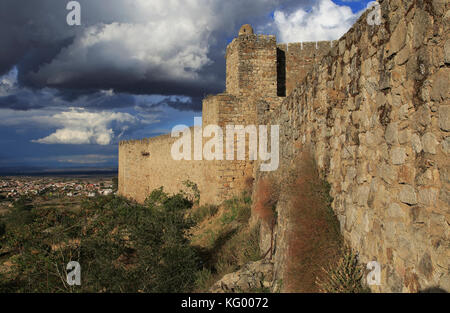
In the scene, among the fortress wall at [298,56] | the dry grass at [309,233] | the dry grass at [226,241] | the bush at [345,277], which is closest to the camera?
the bush at [345,277]

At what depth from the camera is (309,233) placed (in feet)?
13.5

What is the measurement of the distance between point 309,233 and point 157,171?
57.0 ft

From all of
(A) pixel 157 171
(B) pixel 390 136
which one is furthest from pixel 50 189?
(B) pixel 390 136

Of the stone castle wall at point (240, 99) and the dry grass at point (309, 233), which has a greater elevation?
the stone castle wall at point (240, 99)

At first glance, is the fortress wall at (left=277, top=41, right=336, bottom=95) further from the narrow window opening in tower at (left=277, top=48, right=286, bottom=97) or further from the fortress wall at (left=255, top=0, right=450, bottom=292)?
the fortress wall at (left=255, top=0, right=450, bottom=292)

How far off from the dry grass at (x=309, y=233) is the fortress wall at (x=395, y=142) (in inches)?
6.7

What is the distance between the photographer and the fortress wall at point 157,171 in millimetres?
13062

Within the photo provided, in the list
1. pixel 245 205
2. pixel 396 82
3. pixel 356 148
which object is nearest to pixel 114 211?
pixel 245 205

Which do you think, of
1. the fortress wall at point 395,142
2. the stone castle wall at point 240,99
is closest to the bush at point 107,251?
the fortress wall at point 395,142

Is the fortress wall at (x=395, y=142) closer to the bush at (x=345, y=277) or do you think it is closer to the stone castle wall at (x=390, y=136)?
the stone castle wall at (x=390, y=136)

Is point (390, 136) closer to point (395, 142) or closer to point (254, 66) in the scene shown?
point (395, 142)

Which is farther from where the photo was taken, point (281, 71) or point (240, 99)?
point (281, 71)
